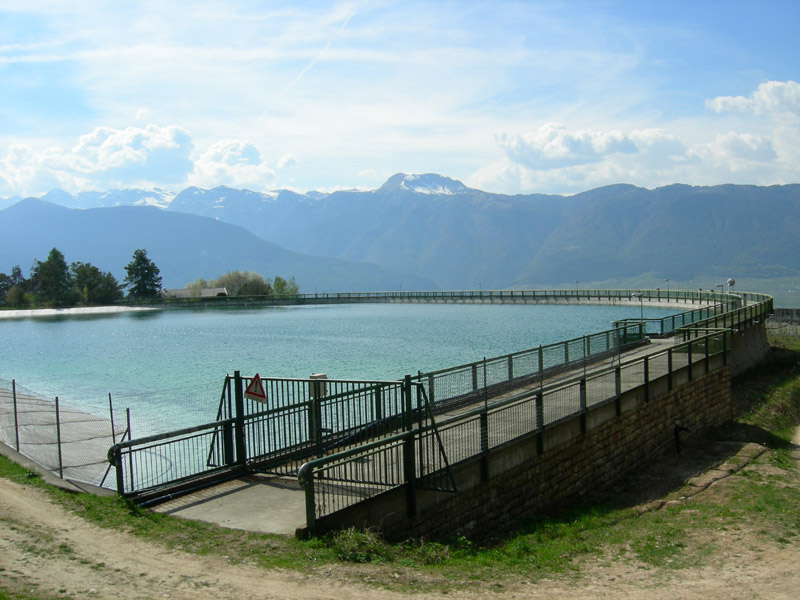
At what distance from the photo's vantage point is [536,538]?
12719 millimetres

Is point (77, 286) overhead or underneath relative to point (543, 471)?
overhead

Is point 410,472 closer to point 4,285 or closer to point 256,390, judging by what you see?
point 256,390

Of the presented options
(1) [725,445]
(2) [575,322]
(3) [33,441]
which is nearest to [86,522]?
(3) [33,441]

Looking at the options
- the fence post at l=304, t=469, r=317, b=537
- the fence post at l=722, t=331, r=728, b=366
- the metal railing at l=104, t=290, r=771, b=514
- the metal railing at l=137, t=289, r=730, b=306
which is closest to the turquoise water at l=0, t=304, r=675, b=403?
the fence post at l=722, t=331, r=728, b=366

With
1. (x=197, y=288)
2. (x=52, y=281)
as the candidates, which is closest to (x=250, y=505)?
(x=52, y=281)

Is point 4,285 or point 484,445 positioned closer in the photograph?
point 484,445

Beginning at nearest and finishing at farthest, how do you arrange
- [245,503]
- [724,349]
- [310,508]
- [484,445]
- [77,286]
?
[310,508] → [245,503] → [484,445] → [724,349] → [77,286]

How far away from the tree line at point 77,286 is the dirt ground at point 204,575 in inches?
5486

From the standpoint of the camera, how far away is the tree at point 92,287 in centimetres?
14075

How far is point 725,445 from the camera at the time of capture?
2339 cm

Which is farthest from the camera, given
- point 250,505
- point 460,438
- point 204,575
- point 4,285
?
point 4,285

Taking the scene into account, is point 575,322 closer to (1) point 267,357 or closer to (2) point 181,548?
(1) point 267,357

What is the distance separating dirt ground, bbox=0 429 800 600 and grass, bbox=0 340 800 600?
0.67ft

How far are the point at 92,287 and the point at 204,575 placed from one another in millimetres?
147364
